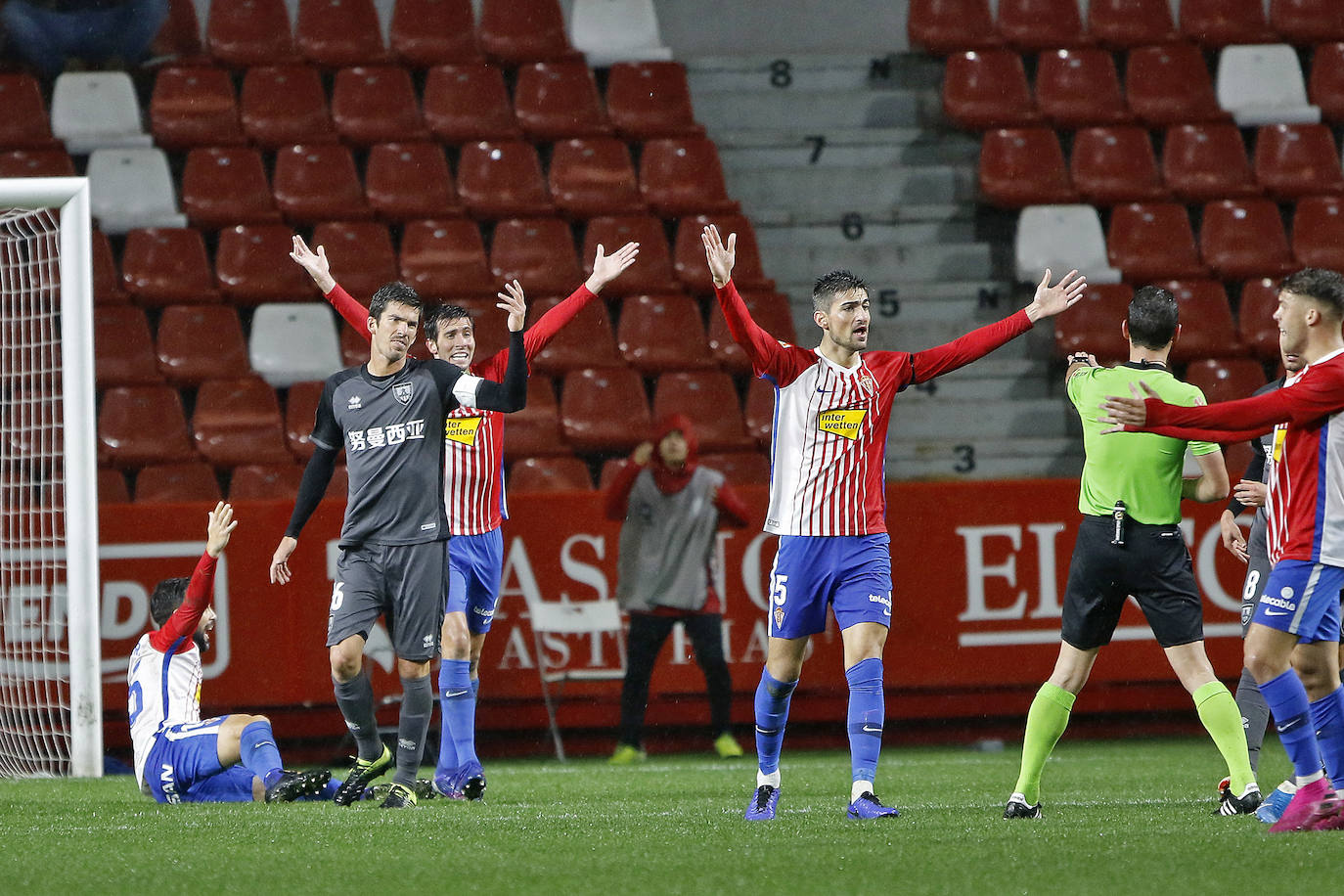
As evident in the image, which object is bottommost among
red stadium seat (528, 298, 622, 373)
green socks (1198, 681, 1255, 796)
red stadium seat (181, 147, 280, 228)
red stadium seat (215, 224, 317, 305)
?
green socks (1198, 681, 1255, 796)

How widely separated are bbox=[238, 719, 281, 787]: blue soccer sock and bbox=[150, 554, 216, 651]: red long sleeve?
510mm

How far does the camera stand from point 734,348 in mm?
11664

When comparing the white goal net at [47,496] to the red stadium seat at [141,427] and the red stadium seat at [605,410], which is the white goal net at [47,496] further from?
the red stadium seat at [605,410]

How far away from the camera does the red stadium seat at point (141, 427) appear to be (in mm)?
10820

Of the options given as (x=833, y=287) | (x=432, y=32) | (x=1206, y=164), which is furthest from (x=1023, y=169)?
(x=833, y=287)

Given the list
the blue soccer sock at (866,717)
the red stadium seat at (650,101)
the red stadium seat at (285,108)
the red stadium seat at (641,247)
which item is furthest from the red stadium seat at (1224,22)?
the blue soccer sock at (866,717)

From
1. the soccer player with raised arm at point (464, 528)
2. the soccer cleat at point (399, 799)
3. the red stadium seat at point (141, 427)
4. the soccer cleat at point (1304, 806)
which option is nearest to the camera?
the soccer cleat at point (1304, 806)

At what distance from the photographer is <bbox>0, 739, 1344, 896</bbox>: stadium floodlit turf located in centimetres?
473

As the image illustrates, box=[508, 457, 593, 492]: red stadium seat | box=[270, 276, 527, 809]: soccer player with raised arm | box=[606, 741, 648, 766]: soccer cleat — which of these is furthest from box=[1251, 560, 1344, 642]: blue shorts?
box=[508, 457, 593, 492]: red stadium seat

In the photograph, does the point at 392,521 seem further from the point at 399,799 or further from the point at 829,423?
the point at 829,423

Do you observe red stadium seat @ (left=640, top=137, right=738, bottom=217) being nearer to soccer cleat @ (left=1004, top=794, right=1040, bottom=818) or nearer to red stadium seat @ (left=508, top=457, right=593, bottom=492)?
red stadium seat @ (left=508, top=457, right=593, bottom=492)

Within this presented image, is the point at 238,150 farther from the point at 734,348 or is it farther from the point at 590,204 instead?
the point at 734,348

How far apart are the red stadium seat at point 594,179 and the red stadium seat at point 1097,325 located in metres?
3.13

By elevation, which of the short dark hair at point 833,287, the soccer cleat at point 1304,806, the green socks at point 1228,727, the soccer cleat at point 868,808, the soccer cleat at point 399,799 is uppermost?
the short dark hair at point 833,287
